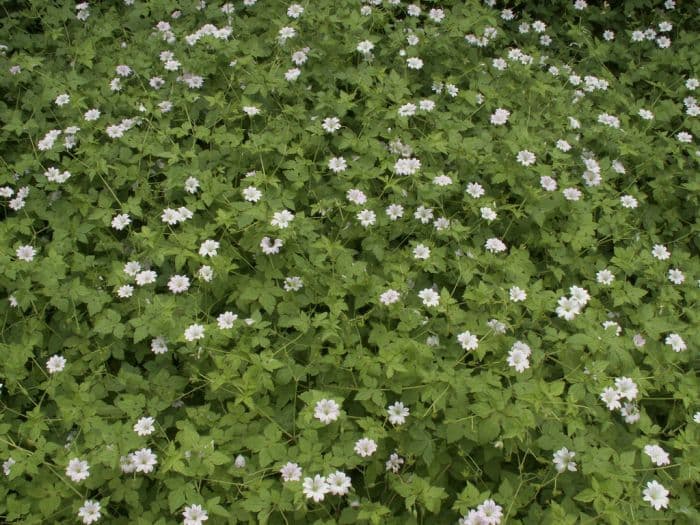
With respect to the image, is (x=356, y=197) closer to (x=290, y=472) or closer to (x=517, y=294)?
(x=517, y=294)

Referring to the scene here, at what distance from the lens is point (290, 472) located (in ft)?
9.15

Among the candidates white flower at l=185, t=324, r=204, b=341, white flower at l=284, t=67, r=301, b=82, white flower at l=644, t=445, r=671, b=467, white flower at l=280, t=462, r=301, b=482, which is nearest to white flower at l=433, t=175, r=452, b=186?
white flower at l=284, t=67, r=301, b=82

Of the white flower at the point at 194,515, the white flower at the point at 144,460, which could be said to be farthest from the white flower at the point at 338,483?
the white flower at the point at 144,460

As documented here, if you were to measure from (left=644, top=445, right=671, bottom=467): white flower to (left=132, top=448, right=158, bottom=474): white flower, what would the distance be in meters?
2.30

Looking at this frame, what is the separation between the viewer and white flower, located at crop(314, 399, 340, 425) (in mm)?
2907

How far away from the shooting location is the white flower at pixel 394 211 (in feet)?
12.5

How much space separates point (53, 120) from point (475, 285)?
3.28m

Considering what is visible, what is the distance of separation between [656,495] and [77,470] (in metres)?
2.61

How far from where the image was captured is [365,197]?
384cm

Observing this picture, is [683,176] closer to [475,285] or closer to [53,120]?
[475,285]

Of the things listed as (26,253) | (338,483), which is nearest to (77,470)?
(338,483)

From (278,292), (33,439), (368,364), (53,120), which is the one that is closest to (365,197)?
(278,292)

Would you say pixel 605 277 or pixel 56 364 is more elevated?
pixel 605 277

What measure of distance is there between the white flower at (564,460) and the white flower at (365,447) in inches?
33.5
